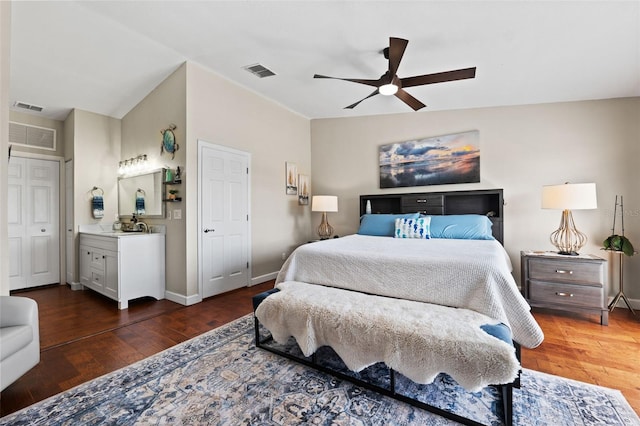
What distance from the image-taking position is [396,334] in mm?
1579

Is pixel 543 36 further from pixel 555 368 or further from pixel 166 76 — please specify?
pixel 166 76

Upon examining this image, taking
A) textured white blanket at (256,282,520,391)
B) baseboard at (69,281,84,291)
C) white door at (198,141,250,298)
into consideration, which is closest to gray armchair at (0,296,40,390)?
textured white blanket at (256,282,520,391)

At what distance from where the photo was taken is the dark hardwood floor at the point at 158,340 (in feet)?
6.12

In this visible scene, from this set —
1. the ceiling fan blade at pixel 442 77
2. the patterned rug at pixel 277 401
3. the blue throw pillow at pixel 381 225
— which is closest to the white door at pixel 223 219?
the patterned rug at pixel 277 401

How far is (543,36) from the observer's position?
2438 mm

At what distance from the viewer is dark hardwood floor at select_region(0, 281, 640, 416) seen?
187 cm

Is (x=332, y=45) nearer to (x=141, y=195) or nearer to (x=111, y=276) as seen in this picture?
(x=141, y=195)

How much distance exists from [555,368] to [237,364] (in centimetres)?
233

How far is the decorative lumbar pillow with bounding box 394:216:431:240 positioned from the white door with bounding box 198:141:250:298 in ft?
7.30

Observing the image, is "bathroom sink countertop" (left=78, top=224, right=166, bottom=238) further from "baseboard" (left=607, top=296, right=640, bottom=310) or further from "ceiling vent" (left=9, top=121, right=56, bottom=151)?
"baseboard" (left=607, top=296, right=640, bottom=310)

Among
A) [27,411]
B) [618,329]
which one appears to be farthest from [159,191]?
[618,329]

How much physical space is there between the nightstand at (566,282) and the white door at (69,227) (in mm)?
6200

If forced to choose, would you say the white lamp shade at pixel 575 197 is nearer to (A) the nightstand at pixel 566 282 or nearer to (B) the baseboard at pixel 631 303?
(A) the nightstand at pixel 566 282

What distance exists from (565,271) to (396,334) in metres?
2.55
